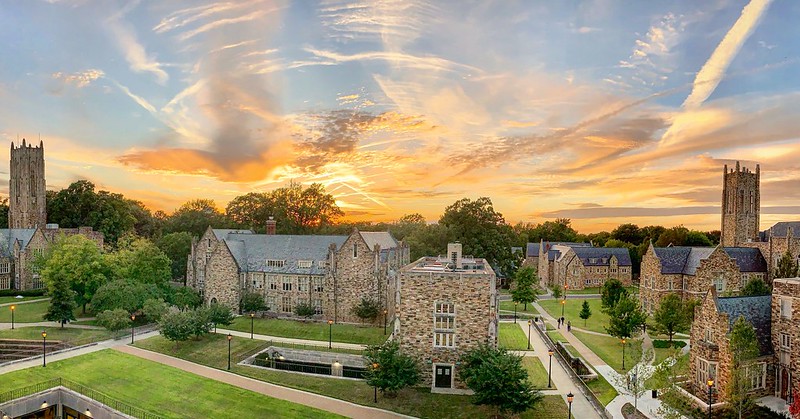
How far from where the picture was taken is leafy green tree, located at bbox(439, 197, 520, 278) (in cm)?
8044

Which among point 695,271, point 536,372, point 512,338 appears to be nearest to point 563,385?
point 536,372

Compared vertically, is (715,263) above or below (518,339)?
above

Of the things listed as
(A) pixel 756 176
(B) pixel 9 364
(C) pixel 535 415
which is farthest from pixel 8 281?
(A) pixel 756 176

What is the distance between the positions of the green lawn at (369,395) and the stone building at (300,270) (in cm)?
1173

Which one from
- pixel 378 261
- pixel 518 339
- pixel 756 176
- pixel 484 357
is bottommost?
pixel 518 339

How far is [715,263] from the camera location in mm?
53562

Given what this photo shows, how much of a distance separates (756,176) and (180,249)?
3390 inches

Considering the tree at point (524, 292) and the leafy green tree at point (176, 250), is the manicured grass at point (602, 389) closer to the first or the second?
the tree at point (524, 292)

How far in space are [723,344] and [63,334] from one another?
5088 centimetres

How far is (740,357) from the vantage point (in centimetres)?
2780

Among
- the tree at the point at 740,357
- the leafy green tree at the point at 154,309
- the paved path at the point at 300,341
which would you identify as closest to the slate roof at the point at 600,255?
the paved path at the point at 300,341

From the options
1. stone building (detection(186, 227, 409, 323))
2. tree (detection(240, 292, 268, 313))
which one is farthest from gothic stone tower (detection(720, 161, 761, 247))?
tree (detection(240, 292, 268, 313))

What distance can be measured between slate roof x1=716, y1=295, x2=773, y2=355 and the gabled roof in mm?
29545

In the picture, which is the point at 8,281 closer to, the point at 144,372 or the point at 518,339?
the point at 144,372
